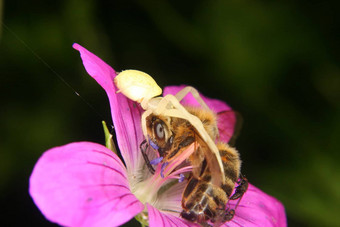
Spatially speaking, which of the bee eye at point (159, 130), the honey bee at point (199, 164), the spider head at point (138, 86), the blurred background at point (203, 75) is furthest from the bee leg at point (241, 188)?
the blurred background at point (203, 75)

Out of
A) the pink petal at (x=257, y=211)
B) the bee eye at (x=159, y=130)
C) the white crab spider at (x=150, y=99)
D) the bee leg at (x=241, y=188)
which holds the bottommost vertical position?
the pink petal at (x=257, y=211)

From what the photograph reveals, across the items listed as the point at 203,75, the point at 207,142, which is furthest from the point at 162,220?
the point at 203,75

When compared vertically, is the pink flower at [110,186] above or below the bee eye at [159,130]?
below

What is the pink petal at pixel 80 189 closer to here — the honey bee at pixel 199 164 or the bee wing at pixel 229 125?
the honey bee at pixel 199 164

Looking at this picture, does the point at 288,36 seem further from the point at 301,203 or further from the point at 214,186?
the point at 214,186

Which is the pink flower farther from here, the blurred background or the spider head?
the blurred background

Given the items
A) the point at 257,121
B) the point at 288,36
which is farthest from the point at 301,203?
the point at 288,36

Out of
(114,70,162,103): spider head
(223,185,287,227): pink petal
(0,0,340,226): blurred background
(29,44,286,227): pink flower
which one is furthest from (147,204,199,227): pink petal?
(0,0,340,226): blurred background
